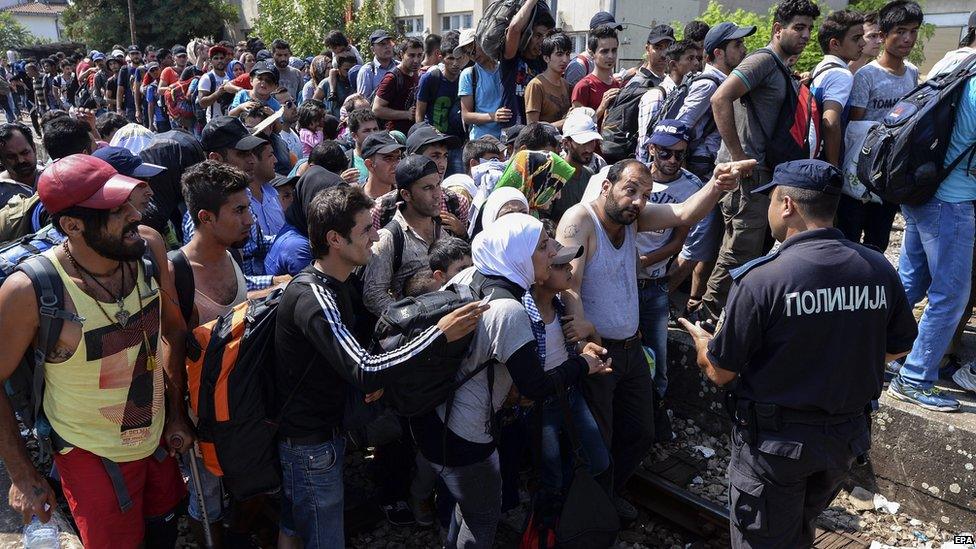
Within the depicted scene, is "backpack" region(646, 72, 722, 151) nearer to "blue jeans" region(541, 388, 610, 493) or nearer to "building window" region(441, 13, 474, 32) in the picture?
"blue jeans" region(541, 388, 610, 493)

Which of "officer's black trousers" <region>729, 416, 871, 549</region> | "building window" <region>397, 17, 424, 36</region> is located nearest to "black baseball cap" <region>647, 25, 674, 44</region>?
"officer's black trousers" <region>729, 416, 871, 549</region>

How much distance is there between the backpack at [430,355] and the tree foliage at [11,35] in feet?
192

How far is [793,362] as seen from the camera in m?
3.07

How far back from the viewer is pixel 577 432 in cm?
397

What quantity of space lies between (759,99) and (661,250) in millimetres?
1411

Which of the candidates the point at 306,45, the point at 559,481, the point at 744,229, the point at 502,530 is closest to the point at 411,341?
the point at 559,481

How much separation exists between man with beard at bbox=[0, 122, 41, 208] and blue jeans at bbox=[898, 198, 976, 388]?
5.86m

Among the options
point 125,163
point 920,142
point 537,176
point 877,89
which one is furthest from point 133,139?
point 877,89

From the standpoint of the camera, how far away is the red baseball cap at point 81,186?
270 cm

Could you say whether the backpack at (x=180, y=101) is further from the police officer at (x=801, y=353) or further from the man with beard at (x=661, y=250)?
the police officer at (x=801, y=353)

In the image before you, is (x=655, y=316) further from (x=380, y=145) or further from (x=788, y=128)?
(x=380, y=145)

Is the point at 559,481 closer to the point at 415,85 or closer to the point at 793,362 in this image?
the point at 793,362

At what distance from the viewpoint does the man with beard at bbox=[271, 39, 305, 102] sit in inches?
413

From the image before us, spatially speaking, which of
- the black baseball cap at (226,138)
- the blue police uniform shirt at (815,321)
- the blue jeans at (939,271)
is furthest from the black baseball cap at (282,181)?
the blue jeans at (939,271)
